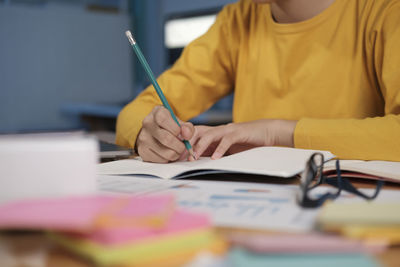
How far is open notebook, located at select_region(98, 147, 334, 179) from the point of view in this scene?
2.02ft

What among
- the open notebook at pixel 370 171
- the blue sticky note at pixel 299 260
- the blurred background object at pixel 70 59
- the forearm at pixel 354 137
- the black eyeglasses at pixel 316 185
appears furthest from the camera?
the blurred background object at pixel 70 59

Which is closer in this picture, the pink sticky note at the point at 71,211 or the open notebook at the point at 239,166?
the pink sticky note at the point at 71,211

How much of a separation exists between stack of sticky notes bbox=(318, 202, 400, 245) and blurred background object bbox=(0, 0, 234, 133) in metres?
2.72

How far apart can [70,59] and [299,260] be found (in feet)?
11.2

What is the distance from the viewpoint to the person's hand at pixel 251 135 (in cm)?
83

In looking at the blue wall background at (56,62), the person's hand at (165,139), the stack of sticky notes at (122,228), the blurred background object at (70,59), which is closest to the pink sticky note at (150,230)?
the stack of sticky notes at (122,228)

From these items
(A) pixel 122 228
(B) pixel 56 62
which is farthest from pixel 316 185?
(B) pixel 56 62

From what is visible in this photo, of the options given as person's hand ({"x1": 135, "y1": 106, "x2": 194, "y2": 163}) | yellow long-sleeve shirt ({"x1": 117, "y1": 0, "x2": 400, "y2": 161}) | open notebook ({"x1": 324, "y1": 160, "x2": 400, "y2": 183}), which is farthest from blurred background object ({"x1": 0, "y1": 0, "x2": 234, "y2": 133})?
open notebook ({"x1": 324, "y1": 160, "x2": 400, "y2": 183})

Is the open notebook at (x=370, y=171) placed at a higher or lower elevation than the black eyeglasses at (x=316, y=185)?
lower

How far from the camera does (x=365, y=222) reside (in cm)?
35

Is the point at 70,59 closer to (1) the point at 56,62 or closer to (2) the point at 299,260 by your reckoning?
(1) the point at 56,62

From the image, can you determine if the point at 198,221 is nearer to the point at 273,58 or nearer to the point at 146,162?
the point at 146,162

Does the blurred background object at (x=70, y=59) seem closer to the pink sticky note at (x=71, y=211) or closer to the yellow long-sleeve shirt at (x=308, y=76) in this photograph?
the yellow long-sleeve shirt at (x=308, y=76)

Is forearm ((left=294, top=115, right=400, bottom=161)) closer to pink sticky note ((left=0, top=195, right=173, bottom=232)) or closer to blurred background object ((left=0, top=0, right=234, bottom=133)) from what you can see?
pink sticky note ((left=0, top=195, right=173, bottom=232))
